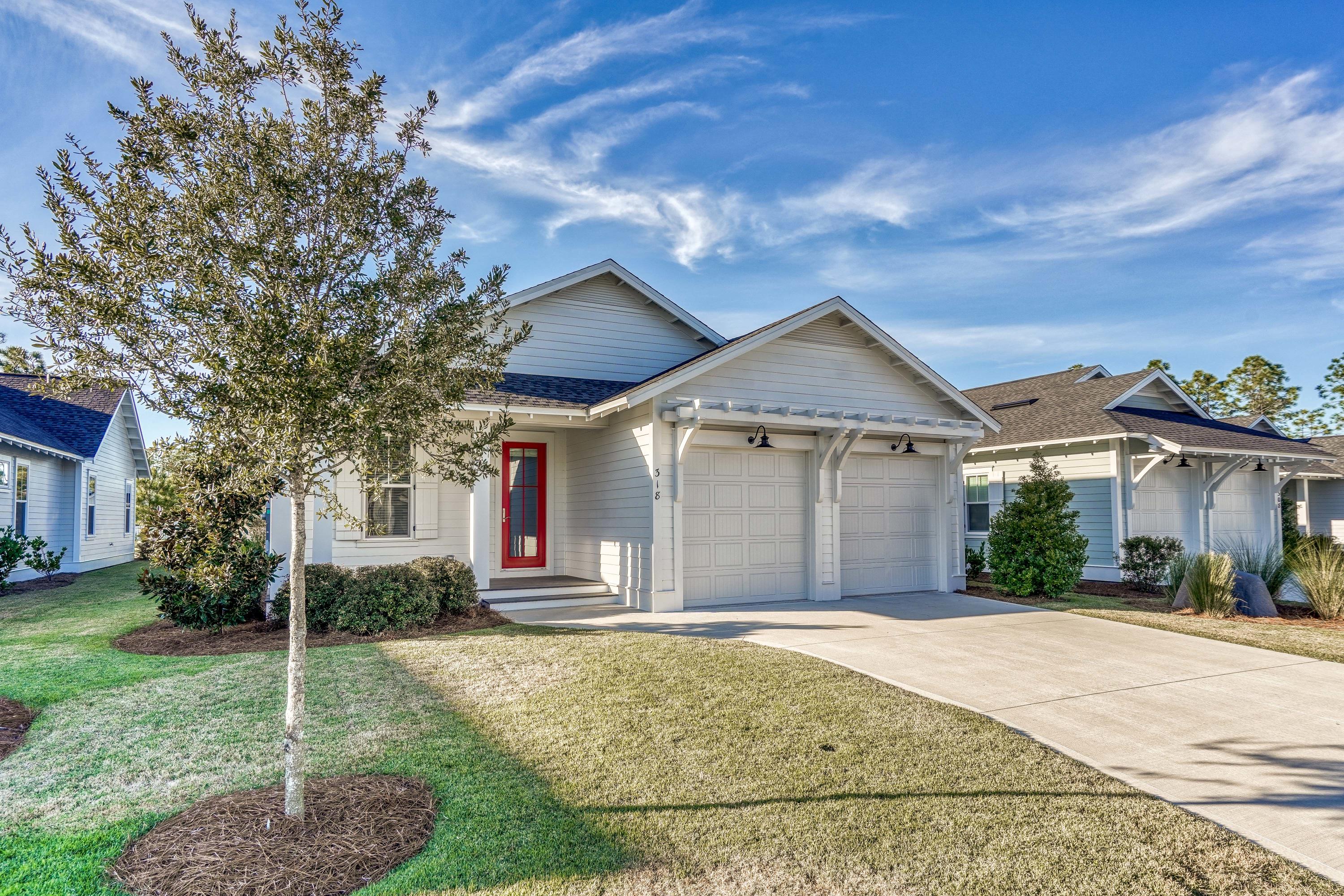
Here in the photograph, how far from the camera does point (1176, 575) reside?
12055 millimetres

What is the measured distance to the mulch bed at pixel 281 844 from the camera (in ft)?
10.5

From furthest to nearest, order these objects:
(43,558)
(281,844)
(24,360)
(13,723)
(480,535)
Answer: (43,558) < (480,535) < (13,723) < (281,844) < (24,360)

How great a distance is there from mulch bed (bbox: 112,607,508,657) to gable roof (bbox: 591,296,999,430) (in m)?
3.76

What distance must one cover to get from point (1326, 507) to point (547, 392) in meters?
28.0

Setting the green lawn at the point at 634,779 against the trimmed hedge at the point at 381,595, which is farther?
the trimmed hedge at the point at 381,595

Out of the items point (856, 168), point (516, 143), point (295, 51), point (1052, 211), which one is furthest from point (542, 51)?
point (1052, 211)

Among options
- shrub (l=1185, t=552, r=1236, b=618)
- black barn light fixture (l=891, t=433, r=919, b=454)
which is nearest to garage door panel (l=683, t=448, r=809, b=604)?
black barn light fixture (l=891, t=433, r=919, b=454)

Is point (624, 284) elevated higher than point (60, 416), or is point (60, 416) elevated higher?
point (624, 284)

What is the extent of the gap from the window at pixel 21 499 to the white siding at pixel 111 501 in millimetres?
2291

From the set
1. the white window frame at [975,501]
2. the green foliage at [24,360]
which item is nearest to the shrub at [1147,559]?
the white window frame at [975,501]

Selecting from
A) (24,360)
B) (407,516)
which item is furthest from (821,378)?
(24,360)

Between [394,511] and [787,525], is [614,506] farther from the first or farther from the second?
[394,511]

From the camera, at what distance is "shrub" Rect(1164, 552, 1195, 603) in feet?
38.9

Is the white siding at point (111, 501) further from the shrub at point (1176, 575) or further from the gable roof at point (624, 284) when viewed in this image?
the shrub at point (1176, 575)
